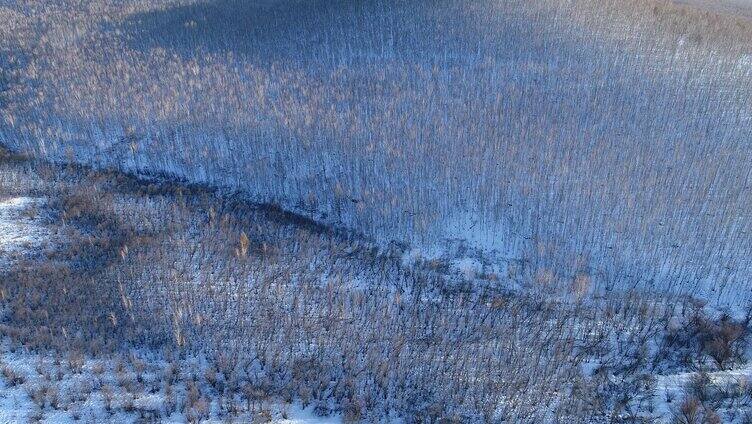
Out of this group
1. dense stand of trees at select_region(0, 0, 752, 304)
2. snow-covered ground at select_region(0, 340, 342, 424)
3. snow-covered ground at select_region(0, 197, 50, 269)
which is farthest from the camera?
dense stand of trees at select_region(0, 0, 752, 304)

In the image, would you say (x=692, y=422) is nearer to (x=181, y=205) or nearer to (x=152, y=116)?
(x=181, y=205)

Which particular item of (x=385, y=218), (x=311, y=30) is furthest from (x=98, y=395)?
(x=311, y=30)

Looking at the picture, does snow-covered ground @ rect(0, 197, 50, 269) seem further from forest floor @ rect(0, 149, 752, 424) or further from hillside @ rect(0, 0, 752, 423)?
forest floor @ rect(0, 149, 752, 424)

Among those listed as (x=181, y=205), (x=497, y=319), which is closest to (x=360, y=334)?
(x=497, y=319)

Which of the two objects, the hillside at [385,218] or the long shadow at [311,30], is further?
the long shadow at [311,30]

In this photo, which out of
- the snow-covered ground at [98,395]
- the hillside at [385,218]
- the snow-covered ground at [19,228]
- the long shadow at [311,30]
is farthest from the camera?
the long shadow at [311,30]

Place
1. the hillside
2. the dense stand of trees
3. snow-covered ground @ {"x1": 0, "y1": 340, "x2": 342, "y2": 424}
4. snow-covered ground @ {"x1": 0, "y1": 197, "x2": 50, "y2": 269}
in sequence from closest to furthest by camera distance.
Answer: snow-covered ground @ {"x1": 0, "y1": 340, "x2": 342, "y2": 424} < the hillside < snow-covered ground @ {"x1": 0, "y1": 197, "x2": 50, "y2": 269} < the dense stand of trees

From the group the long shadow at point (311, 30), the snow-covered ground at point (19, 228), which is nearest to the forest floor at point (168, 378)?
the snow-covered ground at point (19, 228)

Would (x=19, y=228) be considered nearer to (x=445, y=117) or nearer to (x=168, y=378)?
(x=168, y=378)

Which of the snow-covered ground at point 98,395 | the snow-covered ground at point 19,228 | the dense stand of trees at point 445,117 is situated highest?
the dense stand of trees at point 445,117

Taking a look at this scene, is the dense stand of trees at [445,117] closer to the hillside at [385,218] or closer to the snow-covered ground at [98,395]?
the hillside at [385,218]

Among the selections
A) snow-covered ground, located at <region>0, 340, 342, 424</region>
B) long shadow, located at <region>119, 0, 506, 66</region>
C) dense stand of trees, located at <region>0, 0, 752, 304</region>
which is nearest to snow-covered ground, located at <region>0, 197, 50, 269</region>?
dense stand of trees, located at <region>0, 0, 752, 304</region>
